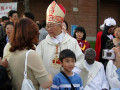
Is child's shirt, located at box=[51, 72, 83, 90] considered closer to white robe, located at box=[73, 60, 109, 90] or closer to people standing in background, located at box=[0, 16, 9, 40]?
white robe, located at box=[73, 60, 109, 90]

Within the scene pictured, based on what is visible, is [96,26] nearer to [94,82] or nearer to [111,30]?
[111,30]

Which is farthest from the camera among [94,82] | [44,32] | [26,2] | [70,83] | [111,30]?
[26,2]

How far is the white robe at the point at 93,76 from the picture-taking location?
4797mm

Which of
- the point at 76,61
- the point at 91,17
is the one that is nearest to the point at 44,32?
the point at 76,61

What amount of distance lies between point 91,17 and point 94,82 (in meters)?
13.2

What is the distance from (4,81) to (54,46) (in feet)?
4.80

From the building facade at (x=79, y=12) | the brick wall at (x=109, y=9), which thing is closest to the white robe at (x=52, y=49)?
the building facade at (x=79, y=12)

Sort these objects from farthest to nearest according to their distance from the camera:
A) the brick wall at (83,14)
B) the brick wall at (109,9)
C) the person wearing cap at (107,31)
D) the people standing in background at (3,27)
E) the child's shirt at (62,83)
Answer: the brick wall at (109,9), the brick wall at (83,14), the person wearing cap at (107,31), the people standing in background at (3,27), the child's shirt at (62,83)

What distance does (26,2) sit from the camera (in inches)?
535

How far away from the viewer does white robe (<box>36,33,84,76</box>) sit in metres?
3.68

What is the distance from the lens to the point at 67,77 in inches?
132

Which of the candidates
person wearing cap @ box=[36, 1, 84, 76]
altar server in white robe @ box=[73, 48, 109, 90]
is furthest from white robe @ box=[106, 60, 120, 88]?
person wearing cap @ box=[36, 1, 84, 76]

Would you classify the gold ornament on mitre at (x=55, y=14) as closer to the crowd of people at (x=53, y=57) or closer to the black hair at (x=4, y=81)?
the crowd of people at (x=53, y=57)

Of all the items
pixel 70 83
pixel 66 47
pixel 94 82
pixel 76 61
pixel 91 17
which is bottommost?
pixel 94 82
